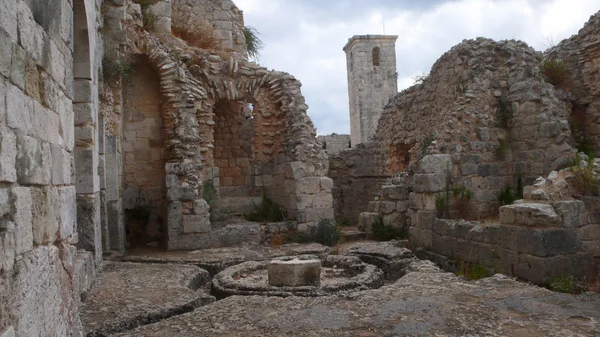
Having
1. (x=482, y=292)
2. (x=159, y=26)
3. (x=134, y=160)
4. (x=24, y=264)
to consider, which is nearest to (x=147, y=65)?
(x=159, y=26)

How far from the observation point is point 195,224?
29.7 ft

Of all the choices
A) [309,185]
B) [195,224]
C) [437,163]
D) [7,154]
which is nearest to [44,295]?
[7,154]

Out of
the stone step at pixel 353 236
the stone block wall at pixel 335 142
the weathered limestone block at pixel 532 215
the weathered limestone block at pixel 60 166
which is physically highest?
the stone block wall at pixel 335 142

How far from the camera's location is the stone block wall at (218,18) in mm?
12044

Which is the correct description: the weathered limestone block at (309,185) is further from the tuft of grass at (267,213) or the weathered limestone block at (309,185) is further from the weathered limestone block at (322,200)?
the tuft of grass at (267,213)

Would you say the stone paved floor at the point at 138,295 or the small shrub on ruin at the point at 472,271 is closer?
the stone paved floor at the point at 138,295

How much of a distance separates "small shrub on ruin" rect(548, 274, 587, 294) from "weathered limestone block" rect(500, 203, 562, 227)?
61cm

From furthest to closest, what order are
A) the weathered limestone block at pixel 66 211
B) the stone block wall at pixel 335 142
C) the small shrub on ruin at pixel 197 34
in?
the stone block wall at pixel 335 142 < the small shrub on ruin at pixel 197 34 < the weathered limestone block at pixel 66 211

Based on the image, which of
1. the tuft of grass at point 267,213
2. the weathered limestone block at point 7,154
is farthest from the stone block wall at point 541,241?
the weathered limestone block at point 7,154

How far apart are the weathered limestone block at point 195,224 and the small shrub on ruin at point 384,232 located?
3.33 metres

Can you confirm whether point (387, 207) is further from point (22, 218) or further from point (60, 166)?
point (22, 218)

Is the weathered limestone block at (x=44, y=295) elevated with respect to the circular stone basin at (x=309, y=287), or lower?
elevated

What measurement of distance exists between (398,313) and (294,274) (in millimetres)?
1779

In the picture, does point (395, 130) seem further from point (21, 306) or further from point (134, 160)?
point (21, 306)
